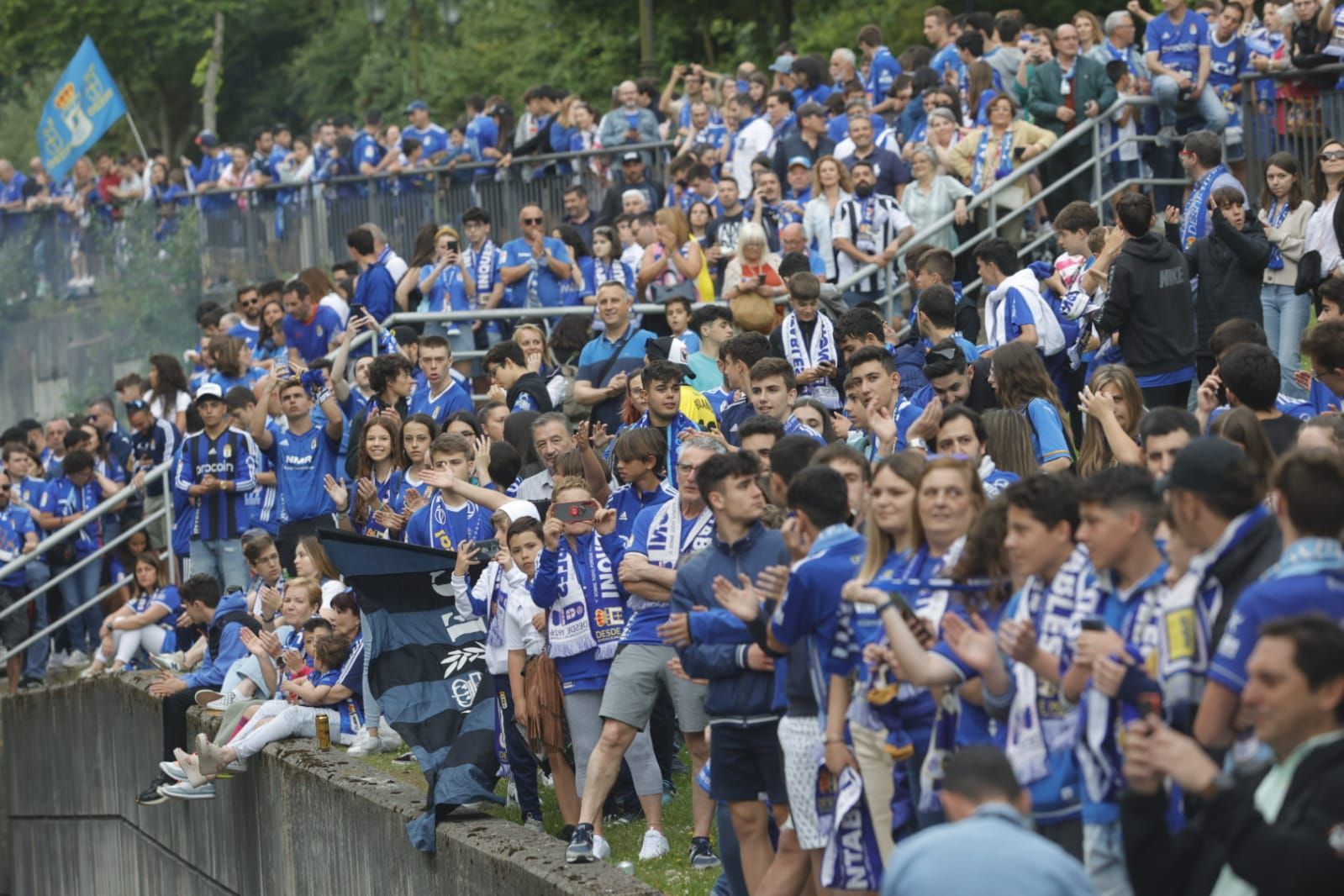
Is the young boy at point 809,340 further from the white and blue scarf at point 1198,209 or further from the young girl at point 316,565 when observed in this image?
the young girl at point 316,565

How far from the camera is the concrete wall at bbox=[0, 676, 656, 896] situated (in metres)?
10.0

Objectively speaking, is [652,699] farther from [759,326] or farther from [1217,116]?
[1217,116]

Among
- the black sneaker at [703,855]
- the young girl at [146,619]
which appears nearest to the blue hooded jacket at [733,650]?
the black sneaker at [703,855]

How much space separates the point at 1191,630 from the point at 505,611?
508 centimetres

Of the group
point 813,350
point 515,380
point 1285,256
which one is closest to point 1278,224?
point 1285,256

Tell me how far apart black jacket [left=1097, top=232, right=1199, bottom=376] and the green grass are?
11.2 ft

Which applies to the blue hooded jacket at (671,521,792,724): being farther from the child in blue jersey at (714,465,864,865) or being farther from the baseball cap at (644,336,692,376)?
the baseball cap at (644,336,692,376)

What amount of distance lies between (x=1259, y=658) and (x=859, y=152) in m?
12.1

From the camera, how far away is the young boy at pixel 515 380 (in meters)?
13.5

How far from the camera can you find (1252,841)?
4.92 metres

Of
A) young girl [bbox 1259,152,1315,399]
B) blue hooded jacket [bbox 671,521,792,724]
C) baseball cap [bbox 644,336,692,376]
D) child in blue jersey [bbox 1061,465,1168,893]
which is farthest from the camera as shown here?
baseball cap [bbox 644,336,692,376]

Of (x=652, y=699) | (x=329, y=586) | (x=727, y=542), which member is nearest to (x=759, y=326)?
(x=329, y=586)

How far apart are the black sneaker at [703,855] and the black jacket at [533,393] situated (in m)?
4.69

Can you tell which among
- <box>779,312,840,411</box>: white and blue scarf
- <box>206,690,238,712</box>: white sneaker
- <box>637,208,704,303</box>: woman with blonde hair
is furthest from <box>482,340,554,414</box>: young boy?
<box>206,690,238,712</box>: white sneaker
